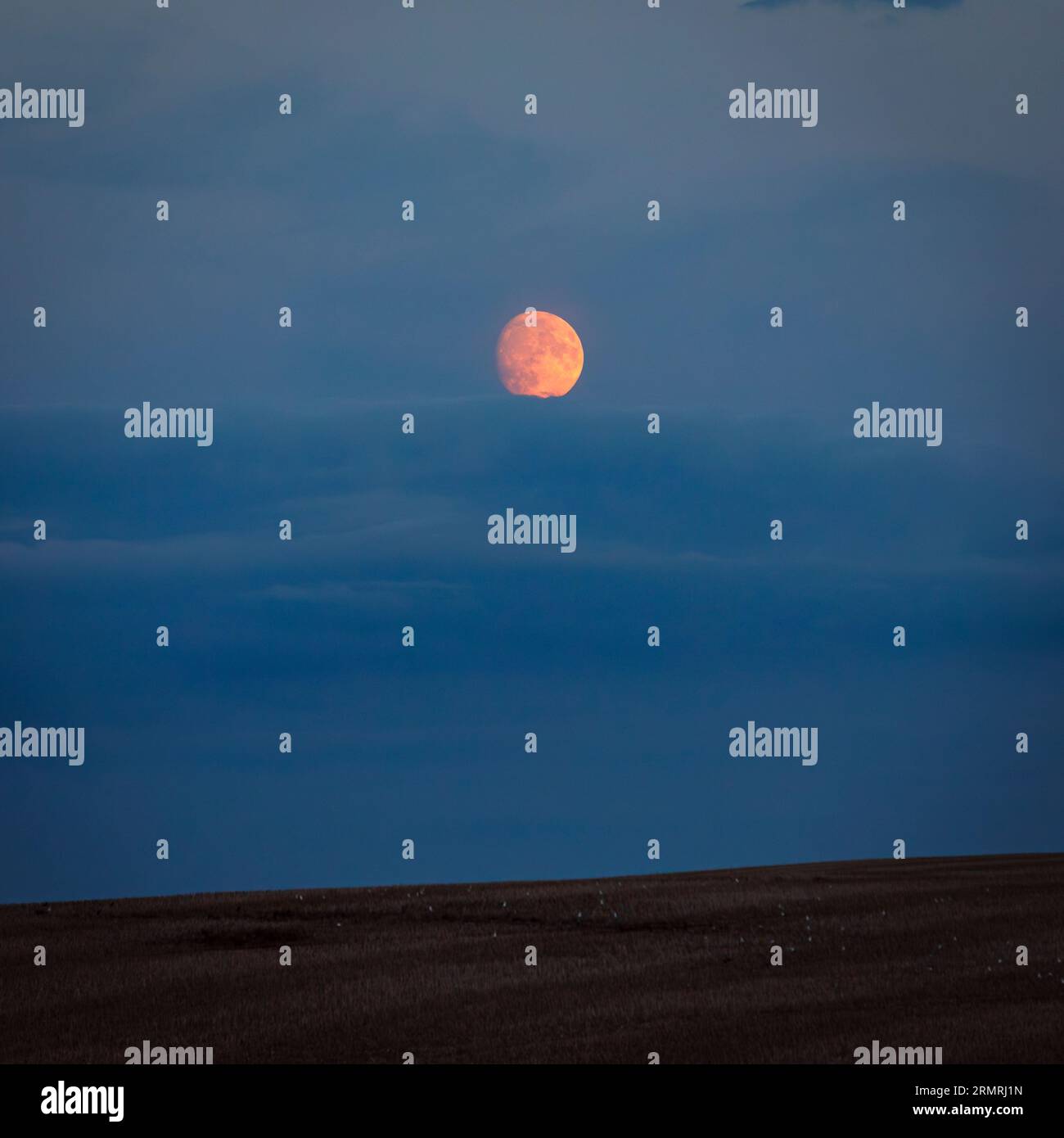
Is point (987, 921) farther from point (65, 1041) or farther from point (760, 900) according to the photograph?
point (65, 1041)

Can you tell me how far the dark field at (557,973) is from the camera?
2366 cm

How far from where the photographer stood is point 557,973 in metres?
30.2

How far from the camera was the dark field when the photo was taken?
23.7 meters

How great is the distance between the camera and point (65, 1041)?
81.7ft

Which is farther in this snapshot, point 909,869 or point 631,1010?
point 909,869

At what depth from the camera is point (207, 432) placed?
3972 centimetres
